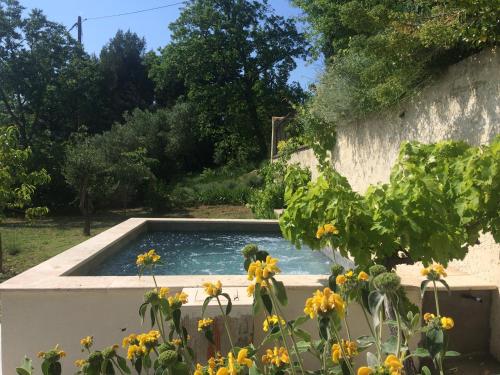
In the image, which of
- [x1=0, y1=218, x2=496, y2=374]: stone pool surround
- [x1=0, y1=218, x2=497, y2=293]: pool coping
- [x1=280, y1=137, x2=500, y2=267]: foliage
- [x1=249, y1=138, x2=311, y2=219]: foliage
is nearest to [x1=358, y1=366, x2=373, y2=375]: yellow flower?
[x1=280, y1=137, x2=500, y2=267]: foliage

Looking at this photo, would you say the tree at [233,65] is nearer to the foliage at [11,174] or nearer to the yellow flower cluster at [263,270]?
the foliage at [11,174]

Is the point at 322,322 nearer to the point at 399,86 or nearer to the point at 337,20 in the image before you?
the point at 399,86

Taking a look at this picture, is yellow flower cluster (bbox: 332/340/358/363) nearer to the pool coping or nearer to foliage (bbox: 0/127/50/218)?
the pool coping

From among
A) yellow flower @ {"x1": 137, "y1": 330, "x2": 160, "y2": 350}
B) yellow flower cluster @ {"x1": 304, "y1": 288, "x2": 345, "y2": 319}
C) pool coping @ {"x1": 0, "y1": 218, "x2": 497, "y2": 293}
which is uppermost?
yellow flower cluster @ {"x1": 304, "y1": 288, "x2": 345, "y2": 319}

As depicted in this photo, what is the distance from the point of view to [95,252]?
4.87 metres

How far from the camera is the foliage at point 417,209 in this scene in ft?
8.16

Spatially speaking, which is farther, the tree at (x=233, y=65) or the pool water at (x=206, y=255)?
the tree at (x=233, y=65)

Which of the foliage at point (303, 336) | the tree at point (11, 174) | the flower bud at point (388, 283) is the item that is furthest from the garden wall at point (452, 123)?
the tree at point (11, 174)

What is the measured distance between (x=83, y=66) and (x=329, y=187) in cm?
2319

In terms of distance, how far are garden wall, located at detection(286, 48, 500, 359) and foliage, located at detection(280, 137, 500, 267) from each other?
1.20 meters

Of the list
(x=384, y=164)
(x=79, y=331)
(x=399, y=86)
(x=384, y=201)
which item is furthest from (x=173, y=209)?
(x=384, y=201)

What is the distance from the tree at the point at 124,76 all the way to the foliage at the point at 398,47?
66.0 ft

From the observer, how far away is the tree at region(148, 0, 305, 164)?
24.0 metres

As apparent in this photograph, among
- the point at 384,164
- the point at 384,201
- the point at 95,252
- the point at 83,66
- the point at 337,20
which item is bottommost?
the point at 95,252
